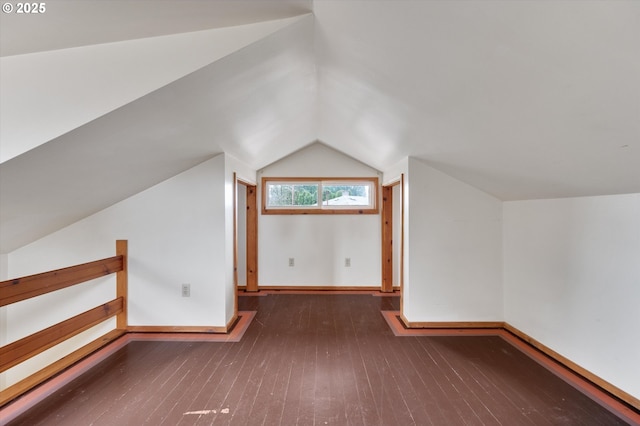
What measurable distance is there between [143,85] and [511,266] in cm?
355

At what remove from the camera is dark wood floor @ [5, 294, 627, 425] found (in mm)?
1771

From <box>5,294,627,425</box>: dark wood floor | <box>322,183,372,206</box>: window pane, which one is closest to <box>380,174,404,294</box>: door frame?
<box>322,183,372,206</box>: window pane

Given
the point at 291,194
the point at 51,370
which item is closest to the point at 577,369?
the point at 291,194

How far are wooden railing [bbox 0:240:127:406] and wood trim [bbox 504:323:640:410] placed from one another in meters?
4.05

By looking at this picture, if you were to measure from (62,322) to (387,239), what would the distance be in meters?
3.86

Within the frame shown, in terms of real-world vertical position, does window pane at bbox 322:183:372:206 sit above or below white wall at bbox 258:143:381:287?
above

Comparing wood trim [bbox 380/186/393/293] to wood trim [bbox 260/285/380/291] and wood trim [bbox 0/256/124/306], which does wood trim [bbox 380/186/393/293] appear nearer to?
wood trim [bbox 260/285/380/291]

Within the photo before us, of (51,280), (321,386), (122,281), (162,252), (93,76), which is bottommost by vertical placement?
(321,386)

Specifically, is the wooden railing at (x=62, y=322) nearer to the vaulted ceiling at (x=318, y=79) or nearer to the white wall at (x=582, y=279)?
the vaulted ceiling at (x=318, y=79)

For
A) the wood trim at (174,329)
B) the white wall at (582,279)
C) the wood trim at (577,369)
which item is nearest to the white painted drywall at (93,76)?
the wood trim at (174,329)

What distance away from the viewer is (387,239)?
175 inches

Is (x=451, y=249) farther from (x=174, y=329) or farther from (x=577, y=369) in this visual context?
(x=174, y=329)

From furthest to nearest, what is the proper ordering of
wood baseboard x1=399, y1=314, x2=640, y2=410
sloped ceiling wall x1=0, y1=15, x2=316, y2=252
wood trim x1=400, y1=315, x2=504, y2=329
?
wood trim x1=400, y1=315, x2=504, y2=329
wood baseboard x1=399, y1=314, x2=640, y2=410
sloped ceiling wall x1=0, y1=15, x2=316, y2=252

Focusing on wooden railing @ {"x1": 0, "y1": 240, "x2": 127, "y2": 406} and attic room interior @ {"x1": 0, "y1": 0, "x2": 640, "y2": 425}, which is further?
wooden railing @ {"x1": 0, "y1": 240, "x2": 127, "y2": 406}
